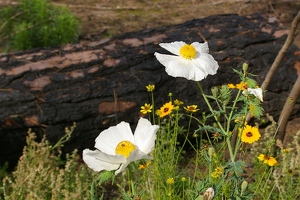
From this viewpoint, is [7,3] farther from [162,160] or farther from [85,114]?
[162,160]

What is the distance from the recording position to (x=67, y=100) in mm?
3088

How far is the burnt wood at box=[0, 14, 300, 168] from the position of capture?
10.1ft

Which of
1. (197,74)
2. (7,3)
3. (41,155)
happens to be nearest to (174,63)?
(197,74)

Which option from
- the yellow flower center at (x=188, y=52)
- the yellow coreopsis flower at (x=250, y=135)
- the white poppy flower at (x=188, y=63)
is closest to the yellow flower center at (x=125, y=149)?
the white poppy flower at (x=188, y=63)

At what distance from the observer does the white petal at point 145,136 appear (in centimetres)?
148

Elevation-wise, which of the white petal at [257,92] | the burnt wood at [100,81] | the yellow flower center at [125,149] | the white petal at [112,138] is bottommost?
the burnt wood at [100,81]

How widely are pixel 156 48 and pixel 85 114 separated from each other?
617 millimetres

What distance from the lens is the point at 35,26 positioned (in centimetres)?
477

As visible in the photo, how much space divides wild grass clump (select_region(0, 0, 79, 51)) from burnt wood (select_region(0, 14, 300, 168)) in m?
1.35

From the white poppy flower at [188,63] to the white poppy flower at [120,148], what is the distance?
0.59ft

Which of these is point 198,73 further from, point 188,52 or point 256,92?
point 256,92

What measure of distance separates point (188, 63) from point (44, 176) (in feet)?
4.21

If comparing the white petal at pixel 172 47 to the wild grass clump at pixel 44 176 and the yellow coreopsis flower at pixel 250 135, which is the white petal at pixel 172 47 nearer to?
the yellow coreopsis flower at pixel 250 135

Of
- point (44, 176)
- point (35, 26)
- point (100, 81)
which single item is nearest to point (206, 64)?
point (44, 176)
